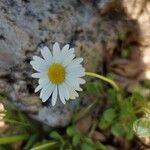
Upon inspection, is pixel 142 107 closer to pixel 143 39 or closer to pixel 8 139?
pixel 143 39

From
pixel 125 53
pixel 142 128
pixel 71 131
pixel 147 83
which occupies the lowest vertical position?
pixel 71 131

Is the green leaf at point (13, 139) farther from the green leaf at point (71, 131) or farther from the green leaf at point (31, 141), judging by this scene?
the green leaf at point (71, 131)

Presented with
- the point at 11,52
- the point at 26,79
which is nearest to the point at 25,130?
the point at 26,79

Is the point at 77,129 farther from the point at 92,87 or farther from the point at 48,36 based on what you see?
the point at 48,36

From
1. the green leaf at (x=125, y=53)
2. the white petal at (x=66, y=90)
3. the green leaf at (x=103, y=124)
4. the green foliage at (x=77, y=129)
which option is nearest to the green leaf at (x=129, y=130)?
the green foliage at (x=77, y=129)

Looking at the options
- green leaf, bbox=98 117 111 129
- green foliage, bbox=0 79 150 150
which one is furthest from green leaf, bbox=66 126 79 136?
green leaf, bbox=98 117 111 129

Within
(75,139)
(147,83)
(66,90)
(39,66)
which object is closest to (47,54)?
(39,66)

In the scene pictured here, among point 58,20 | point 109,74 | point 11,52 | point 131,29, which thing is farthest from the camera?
point 131,29

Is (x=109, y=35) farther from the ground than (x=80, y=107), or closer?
farther from the ground

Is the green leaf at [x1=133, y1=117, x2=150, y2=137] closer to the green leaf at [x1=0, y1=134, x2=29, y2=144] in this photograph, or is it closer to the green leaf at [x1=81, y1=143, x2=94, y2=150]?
the green leaf at [x1=81, y1=143, x2=94, y2=150]
